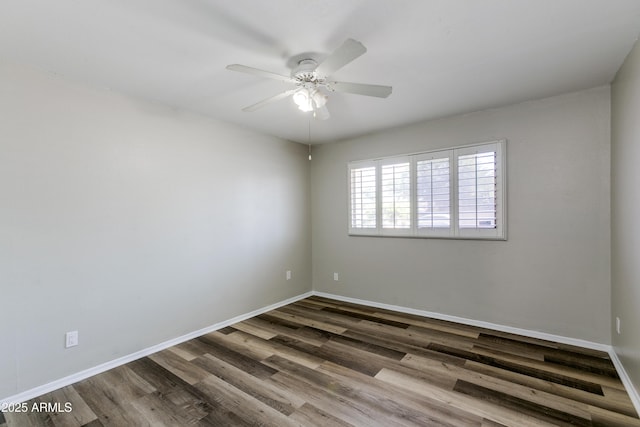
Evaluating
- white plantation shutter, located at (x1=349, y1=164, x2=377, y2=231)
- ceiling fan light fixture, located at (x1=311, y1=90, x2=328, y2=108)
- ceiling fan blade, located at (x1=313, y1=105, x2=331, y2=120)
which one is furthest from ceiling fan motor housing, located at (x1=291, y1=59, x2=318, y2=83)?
white plantation shutter, located at (x1=349, y1=164, x2=377, y2=231)

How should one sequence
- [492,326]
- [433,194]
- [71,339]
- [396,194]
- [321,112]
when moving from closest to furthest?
1. [71,339]
2. [321,112]
3. [492,326]
4. [433,194]
5. [396,194]

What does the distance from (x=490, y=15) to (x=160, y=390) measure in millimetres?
3312

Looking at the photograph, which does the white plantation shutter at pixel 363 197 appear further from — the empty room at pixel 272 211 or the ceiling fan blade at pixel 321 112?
the ceiling fan blade at pixel 321 112

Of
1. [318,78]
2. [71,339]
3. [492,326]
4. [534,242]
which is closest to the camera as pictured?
[318,78]

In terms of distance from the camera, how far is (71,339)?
7.75ft

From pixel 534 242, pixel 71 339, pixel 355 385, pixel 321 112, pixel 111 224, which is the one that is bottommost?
pixel 355 385

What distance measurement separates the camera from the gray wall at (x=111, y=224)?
2146 millimetres

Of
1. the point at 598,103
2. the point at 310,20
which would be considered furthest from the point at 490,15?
the point at 598,103

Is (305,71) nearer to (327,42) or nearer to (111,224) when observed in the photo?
(327,42)

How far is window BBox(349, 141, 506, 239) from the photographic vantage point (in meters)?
3.23

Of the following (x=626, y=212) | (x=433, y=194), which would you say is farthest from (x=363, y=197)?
(x=626, y=212)

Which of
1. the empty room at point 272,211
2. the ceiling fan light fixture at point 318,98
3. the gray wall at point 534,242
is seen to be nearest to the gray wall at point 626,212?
the empty room at point 272,211

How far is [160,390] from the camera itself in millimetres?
2213

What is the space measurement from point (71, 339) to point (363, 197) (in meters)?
3.43
